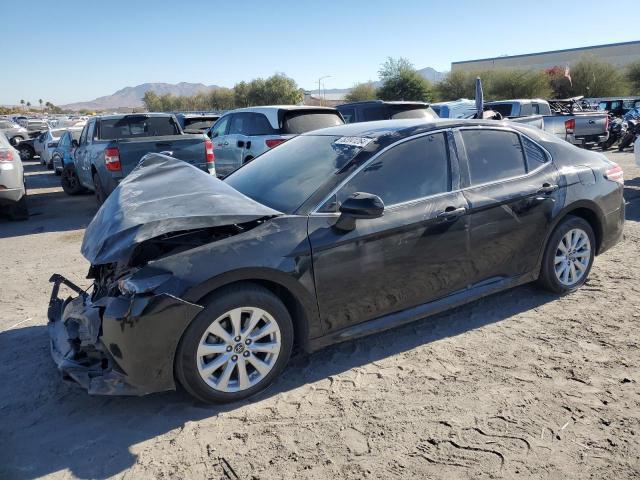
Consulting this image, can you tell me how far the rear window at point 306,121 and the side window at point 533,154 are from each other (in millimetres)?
5025

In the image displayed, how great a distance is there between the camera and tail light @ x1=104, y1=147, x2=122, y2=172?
8.43m

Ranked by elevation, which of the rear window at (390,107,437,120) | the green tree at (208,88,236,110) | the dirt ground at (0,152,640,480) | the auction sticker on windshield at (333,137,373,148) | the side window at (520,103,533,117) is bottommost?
the dirt ground at (0,152,640,480)

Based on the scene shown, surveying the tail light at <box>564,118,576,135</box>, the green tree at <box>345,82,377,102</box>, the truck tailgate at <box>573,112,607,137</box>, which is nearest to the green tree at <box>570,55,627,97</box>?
the green tree at <box>345,82,377,102</box>

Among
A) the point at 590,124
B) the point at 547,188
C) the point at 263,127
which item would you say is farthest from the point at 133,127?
the point at 590,124

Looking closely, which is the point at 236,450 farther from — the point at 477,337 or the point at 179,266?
the point at 477,337

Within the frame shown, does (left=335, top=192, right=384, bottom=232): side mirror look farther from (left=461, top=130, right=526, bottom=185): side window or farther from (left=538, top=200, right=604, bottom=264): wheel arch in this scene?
(left=538, top=200, right=604, bottom=264): wheel arch

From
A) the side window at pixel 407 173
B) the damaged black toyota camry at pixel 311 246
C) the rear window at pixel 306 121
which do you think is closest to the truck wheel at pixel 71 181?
the rear window at pixel 306 121

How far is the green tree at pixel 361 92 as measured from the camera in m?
62.8

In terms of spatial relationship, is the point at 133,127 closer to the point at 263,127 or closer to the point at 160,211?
the point at 263,127

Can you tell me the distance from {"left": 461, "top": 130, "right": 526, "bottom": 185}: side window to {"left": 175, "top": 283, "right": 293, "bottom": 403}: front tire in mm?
1986

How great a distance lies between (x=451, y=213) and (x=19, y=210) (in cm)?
878

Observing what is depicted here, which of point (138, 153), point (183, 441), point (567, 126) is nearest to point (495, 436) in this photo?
point (183, 441)

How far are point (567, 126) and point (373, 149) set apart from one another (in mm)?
13250

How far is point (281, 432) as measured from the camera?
299 centimetres
